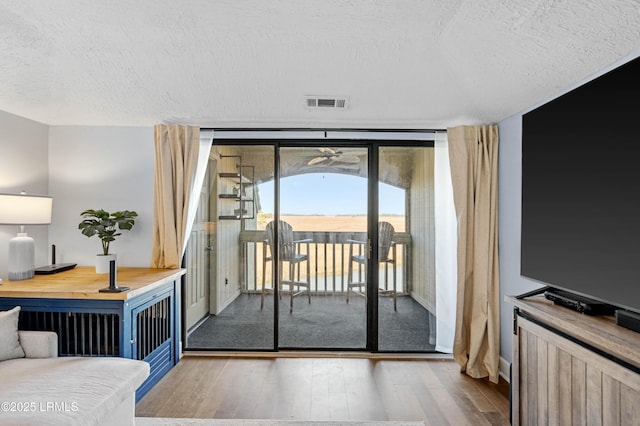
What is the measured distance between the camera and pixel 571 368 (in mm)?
1629

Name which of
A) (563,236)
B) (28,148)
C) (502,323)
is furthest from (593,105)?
(28,148)

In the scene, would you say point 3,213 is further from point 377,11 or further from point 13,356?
point 377,11

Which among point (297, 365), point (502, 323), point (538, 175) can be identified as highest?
point (538, 175)

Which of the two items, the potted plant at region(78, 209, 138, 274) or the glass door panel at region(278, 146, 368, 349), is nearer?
the potted plant at region(78, 209, 138, 274)

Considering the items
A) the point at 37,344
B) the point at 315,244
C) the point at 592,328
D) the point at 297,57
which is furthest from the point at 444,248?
the point at 37,344

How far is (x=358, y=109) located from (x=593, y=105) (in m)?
1.64

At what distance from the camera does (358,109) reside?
9.58 ft

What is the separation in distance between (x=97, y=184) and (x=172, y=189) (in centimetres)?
80

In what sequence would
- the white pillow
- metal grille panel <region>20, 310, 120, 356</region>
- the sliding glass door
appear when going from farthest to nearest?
the sliding glass door < metal grille panel <region>20, 310, 120, 356</region> < the white pillow

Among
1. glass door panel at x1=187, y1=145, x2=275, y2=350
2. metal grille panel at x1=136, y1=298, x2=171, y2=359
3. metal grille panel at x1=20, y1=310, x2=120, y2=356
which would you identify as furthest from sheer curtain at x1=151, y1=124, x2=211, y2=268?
metal grille panel at x1=20, y1=310, x2=120, y2=356

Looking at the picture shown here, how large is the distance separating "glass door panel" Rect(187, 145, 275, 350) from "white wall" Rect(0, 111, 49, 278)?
56.7 inches

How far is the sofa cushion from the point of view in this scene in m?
1.56

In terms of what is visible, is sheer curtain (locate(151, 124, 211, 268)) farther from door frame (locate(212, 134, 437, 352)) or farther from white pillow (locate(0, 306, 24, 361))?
white pillow (locate(0, 306, 24, 361))

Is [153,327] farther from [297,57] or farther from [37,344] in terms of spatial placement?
[297,57]
